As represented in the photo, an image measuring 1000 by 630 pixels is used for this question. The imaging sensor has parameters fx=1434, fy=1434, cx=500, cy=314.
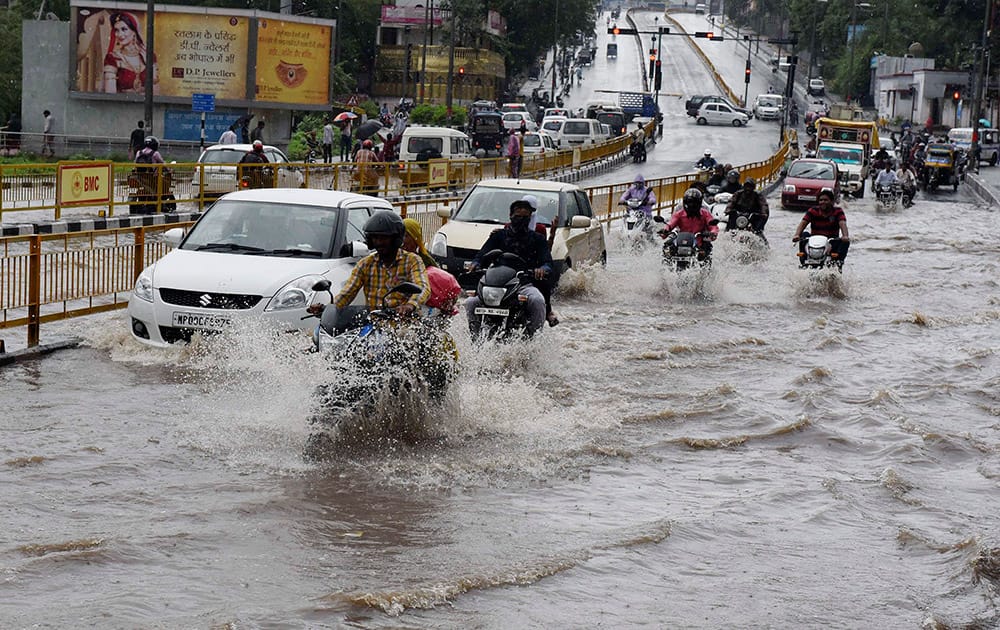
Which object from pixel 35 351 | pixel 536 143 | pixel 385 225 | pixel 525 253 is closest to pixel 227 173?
pixel 35 351

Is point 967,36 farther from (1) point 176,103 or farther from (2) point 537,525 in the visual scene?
(2) point 537,525

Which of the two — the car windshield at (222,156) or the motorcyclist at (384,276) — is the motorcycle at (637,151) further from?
the motorcyclist at (384,276)

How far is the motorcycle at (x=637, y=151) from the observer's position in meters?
58.2

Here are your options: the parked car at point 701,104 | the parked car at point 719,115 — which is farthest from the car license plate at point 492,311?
the parked car at point 701,104

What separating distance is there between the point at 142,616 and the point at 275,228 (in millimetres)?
6979

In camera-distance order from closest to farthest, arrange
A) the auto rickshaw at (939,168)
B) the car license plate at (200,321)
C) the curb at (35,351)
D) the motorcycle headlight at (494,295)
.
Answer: the car license plate at (200,321) < the curb at (35,351) < the motorcycle headlight at (494,295) < the auto rickshaw at (939,168)

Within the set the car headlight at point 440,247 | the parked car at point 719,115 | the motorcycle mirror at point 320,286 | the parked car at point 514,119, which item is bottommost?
the car headlight at point 440,247

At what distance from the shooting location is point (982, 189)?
4984 centimetres

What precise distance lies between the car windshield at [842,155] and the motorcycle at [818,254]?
2726 centimetres

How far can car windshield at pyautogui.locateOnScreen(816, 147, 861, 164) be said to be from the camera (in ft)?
150

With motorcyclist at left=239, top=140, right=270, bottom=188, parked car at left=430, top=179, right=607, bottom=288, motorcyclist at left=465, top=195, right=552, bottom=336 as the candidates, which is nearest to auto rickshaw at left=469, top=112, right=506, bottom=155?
motorcyclist at left=239, top=140, right=270, bottom=188

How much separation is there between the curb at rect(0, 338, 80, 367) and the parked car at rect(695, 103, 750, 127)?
237 feet

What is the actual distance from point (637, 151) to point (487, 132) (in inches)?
288

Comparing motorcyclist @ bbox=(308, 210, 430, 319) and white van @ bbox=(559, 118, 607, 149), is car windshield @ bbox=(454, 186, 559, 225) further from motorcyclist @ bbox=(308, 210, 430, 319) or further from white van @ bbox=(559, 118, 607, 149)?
white van @ bbox=(559, 118, 607, 149)
